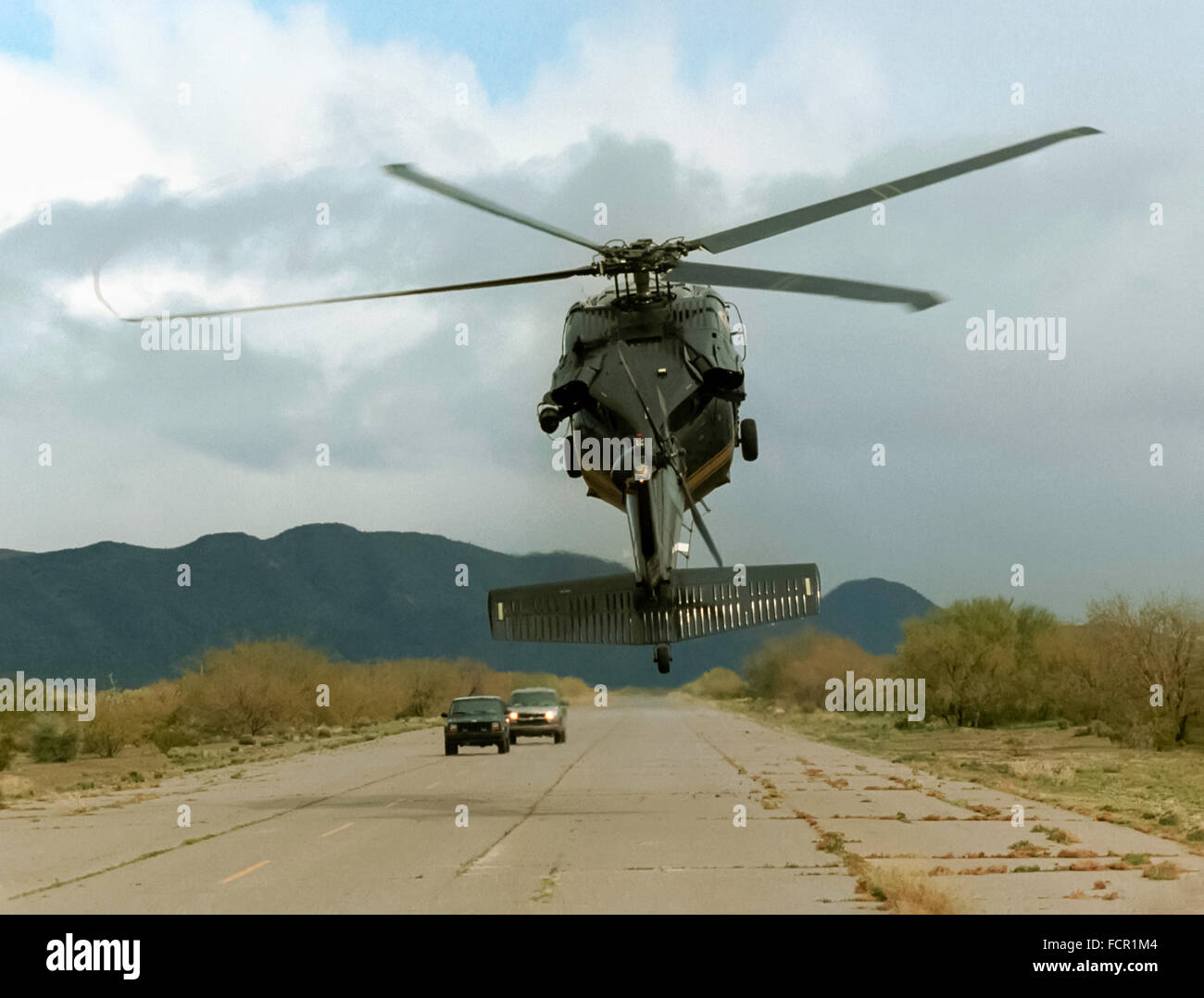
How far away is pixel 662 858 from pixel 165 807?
14.6 meters

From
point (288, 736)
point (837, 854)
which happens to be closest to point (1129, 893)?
point (837, 854)

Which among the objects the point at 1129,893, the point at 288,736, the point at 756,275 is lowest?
the point at 288,736

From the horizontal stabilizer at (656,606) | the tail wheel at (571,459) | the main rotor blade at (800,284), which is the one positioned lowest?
the horizontal stabilizer at (656,606)

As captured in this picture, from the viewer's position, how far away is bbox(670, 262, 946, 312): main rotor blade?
1777 centimetres

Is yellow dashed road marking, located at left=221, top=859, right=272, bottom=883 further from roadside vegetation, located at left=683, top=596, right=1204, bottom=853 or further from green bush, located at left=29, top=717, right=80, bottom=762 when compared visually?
green bush, located at left=29, top=717, right=80, bottom=762

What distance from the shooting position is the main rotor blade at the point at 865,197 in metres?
16.1

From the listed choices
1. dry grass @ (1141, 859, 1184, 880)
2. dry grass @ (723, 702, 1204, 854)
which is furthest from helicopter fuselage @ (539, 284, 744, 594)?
dry grass @ (723, 702, 1204, 854)

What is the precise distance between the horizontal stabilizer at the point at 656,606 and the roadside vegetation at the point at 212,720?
19721 millimetres

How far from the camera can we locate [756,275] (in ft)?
66.6

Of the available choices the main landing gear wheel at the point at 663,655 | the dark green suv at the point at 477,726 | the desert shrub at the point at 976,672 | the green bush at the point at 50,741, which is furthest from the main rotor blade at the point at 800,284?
the desert shrub at the point at 976,672

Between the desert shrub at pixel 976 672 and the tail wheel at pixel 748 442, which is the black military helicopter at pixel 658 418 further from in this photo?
the desert shrub at pixel 976 672

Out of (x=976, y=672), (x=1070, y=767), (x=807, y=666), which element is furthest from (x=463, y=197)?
(x=807, y=666)
